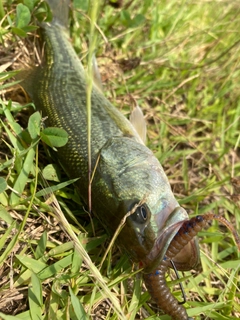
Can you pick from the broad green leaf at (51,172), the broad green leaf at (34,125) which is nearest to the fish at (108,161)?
the broad green leaf at (51,172)

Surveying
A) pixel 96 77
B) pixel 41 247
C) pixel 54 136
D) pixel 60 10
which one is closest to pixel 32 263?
pixel 41 247

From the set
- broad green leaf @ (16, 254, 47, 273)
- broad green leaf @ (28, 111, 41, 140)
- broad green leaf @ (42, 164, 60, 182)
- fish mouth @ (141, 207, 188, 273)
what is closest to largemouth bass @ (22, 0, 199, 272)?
fish mouth @ (141, 207, 188, 273)

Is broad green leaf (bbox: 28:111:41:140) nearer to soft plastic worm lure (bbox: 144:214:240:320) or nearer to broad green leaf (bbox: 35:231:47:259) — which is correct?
broad green leaf (bbox: 35:231:47:259)

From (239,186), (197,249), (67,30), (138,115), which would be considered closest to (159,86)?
(138,115)

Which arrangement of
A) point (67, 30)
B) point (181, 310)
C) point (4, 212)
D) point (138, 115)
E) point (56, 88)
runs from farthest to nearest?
point (67, 30), point (138, 115), point (56, 88), point (4, 212), point (181, 310)

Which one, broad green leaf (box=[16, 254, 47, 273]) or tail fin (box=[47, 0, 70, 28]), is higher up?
tail fin (box=[47, 0, 70, 28])

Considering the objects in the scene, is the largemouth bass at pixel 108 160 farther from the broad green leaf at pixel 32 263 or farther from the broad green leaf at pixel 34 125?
the broad green leaf at pixel 32 263

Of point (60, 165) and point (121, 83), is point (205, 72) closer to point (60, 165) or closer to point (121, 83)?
point (121, 83)
